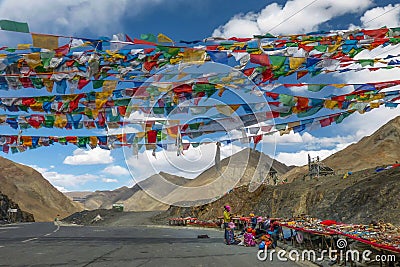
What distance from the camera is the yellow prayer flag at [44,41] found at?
452 inches

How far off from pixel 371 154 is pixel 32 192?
337 ft

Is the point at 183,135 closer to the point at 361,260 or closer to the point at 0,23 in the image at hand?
the point at 0,23

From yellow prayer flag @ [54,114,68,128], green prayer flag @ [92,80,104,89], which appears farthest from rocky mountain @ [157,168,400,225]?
yellow prayer flag @ [54,114,68,128]

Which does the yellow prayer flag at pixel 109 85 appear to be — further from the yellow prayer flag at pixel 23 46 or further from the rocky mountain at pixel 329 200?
the rocky mountain at pixel 329 200

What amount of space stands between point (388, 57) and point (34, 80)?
12414 millimetres

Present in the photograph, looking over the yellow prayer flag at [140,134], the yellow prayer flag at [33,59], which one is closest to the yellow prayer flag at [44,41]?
the yellow prayer flag at [33,59]

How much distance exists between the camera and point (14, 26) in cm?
1070

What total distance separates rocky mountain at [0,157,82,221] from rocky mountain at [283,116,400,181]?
2954 inches

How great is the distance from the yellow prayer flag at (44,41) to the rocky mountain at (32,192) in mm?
112962

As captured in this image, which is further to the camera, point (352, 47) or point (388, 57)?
point (388, 57)

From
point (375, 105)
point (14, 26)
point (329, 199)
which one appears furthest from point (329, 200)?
point (14, 26)

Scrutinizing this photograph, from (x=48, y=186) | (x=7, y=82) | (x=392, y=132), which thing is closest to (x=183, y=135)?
(x=7, y=82)

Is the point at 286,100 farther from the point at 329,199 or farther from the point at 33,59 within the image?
the point at 329,199

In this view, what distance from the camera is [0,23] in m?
10.4
